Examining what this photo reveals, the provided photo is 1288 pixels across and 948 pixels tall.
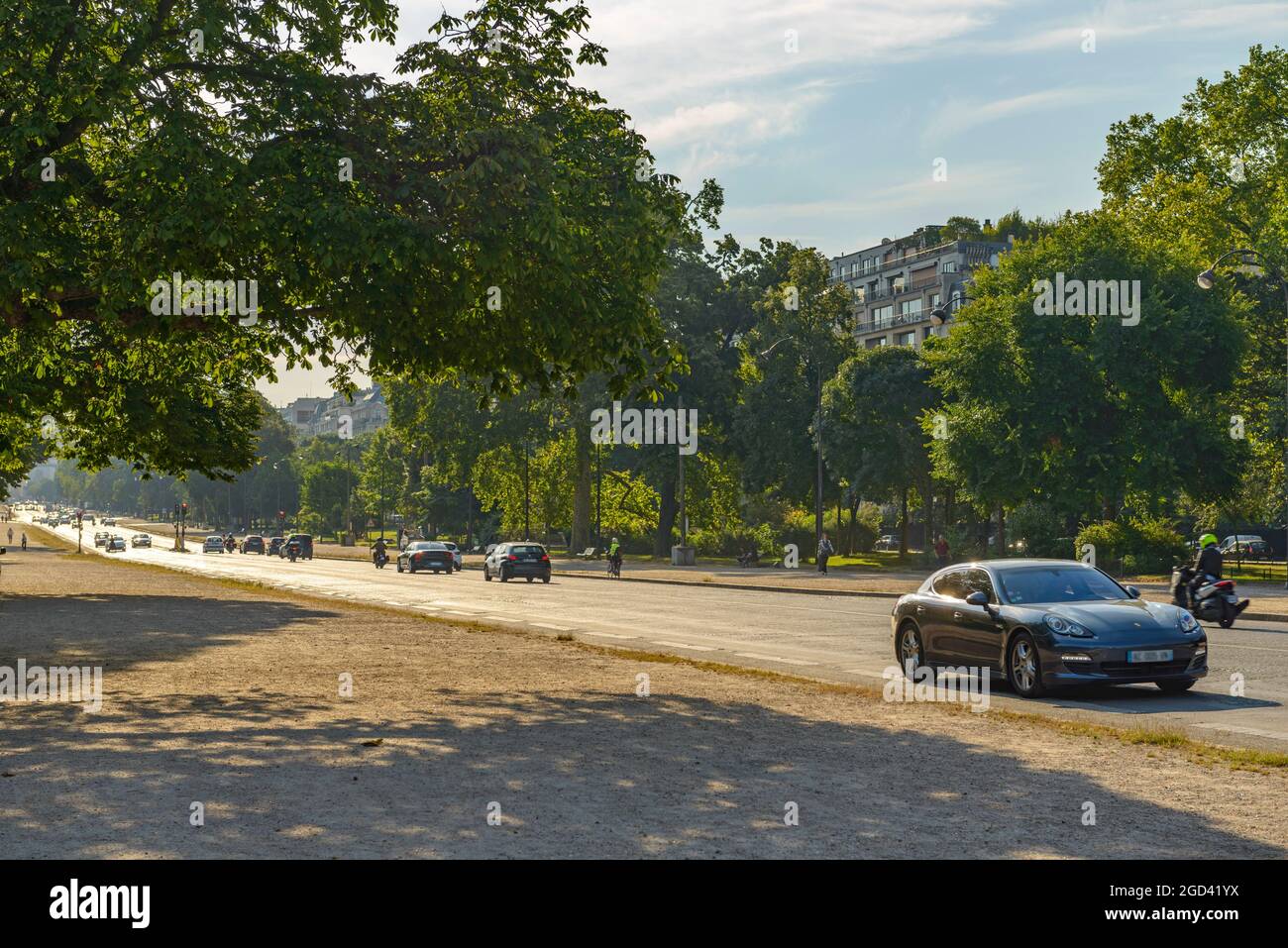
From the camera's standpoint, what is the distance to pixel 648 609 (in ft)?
103

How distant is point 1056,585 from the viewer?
603 inches

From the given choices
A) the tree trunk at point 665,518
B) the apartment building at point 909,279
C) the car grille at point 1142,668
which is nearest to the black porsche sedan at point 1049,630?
the car grille at point 1142,668

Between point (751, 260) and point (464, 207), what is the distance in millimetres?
65671

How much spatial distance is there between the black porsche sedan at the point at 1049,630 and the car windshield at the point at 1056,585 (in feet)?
0.04

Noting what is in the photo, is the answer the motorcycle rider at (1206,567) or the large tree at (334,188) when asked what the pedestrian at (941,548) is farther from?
the large tree at (334,188)

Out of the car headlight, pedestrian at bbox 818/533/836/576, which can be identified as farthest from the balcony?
the car headlight

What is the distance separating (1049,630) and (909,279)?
116075 mm

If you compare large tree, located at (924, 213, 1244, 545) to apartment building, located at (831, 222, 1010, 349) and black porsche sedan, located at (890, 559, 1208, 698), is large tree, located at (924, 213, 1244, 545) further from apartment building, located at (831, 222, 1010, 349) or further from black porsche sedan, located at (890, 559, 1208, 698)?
apartment building, located at (831, 222, 1010, 349)

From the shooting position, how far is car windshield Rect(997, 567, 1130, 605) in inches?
594

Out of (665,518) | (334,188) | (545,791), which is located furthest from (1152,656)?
(665,518)

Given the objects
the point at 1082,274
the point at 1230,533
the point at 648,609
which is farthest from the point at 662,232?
the point at 1230,533

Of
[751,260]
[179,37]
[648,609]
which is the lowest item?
[648,609]

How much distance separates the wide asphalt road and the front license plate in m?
0.43
